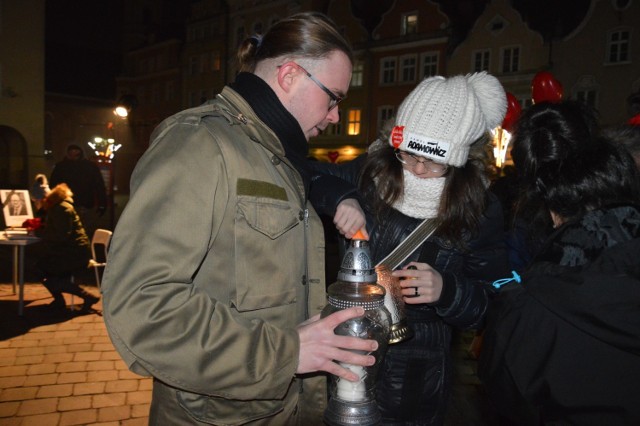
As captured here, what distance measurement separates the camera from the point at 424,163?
2.58 m

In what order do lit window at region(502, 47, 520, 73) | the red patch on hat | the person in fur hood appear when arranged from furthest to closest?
lit window at region(502, 47, 520, 73) → the person in fur hood → the red patch on hat

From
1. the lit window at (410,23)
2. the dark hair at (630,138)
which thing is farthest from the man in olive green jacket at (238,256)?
the lit window at (410,23)

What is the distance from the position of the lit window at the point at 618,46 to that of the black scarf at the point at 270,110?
2587 cm

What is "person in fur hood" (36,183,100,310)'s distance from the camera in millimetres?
7043

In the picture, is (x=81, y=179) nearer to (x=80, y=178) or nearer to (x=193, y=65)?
(x=80, y=178)

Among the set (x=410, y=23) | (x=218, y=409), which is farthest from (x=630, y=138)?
(x=410, y=23)

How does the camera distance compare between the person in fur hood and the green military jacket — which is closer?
the green military jacket

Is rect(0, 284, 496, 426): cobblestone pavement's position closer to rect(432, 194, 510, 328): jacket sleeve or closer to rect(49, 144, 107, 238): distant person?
rect(432, 194, 510, 328): jacket sleeve

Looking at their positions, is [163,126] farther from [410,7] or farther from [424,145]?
[410,7]

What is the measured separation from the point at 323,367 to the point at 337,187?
106cm

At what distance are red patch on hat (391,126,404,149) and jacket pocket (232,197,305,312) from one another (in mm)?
983

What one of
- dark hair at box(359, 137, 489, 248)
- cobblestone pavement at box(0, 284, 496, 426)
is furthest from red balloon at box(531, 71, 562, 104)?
cobblestone pavement at box(0, 284, 496, 426)

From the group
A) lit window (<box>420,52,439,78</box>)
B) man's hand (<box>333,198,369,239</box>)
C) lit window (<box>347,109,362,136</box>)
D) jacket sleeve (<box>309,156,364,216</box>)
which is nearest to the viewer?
man's hand (<box>333,198,369,239</box>)

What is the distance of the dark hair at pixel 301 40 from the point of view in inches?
74.2
